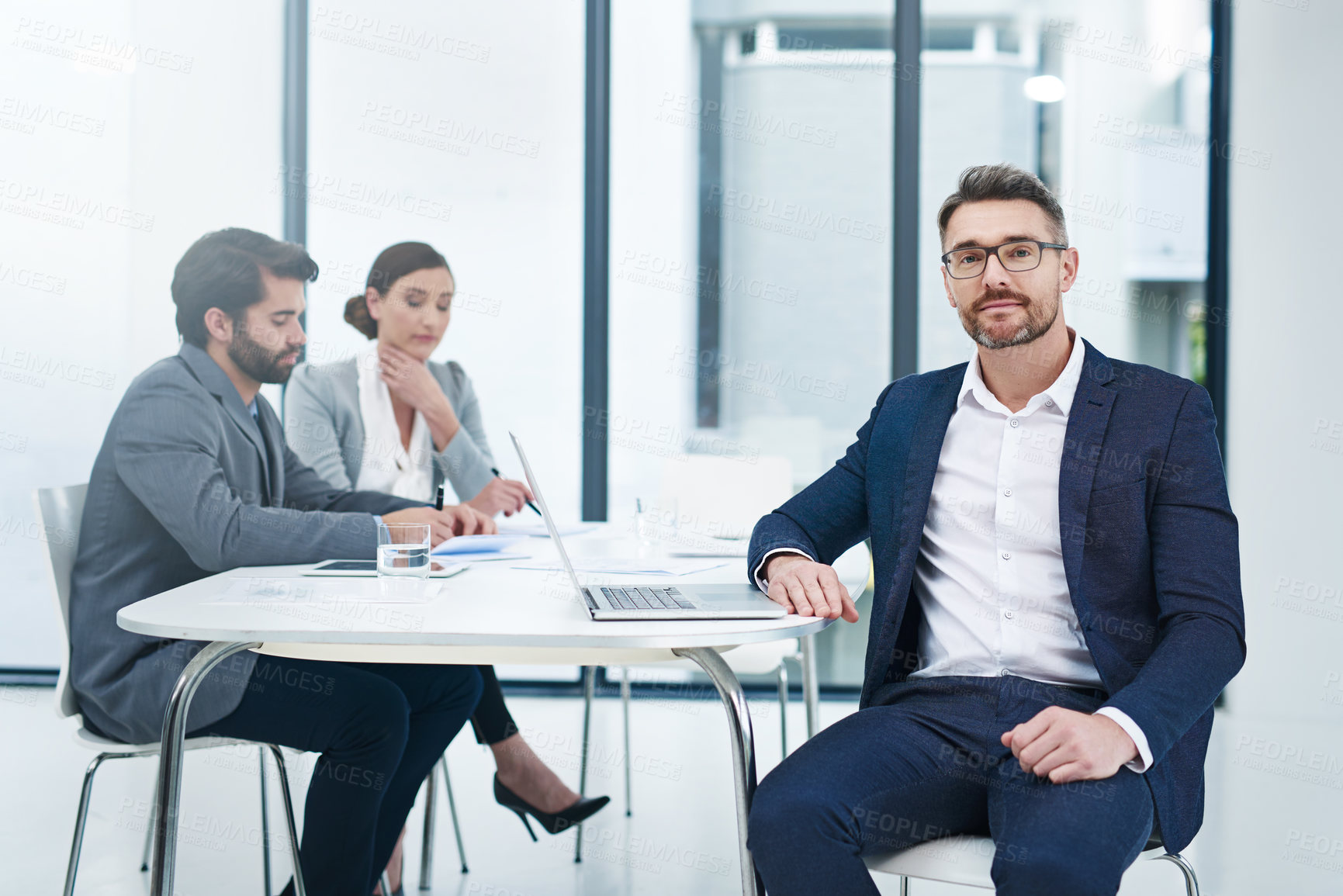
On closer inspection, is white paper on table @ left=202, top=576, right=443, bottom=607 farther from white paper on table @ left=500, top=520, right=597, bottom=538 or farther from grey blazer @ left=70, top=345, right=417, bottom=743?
white paper on table @ left=500, top=520, right=597, bottom=538

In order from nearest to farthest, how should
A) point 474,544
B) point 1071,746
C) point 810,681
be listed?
1. point 1071,746
2. point 474,544
3. point 810,681

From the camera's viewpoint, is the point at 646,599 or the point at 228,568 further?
the point at 228,568

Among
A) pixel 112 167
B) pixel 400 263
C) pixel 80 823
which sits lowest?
pixel 80 823

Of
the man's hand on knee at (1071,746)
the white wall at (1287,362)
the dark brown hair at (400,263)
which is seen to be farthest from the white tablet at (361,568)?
the white wall at (1287,362)

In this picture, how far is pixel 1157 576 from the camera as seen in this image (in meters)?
1.32

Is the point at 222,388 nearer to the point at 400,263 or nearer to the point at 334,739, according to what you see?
the point at 334,739

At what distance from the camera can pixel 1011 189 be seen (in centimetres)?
152

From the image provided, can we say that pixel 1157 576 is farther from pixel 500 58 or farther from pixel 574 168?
pixel 500 58

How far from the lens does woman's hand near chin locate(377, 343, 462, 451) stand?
3.07 metres

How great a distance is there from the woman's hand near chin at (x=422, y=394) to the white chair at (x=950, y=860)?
214 centimetres

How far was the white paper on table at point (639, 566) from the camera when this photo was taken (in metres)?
Answer: 1.68

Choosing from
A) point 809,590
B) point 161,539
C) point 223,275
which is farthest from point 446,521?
point 809,590

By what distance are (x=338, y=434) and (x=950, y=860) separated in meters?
2.27

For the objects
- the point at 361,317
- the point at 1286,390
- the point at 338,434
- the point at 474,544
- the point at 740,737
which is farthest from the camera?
the point at 361,317
